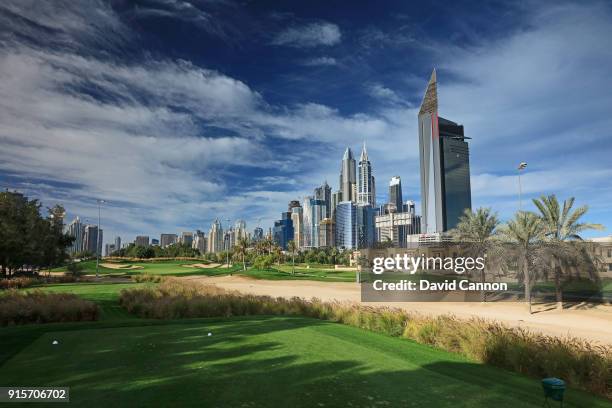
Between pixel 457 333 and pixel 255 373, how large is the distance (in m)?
8.52

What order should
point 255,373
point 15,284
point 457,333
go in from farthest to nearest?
point 15,284, point 457,333, point 255,373

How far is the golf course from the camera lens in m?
7.13

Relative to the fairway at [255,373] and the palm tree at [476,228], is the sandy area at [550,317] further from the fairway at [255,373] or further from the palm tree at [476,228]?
the fairway at [255,373]

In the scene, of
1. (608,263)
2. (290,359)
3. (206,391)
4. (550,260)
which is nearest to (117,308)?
(290,359)

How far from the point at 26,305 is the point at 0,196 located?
1416 inches

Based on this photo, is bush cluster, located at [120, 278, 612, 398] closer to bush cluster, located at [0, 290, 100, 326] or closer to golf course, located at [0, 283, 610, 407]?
golf course, located at [0, 283, 610, 407]

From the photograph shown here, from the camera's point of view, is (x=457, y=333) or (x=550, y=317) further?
(x=550, y=317)

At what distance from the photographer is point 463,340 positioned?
523 inches

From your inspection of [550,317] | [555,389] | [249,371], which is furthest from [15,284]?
[550,317]

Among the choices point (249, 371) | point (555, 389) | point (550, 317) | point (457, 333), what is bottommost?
point (550, 317)

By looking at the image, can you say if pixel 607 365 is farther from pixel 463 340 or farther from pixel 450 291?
pixel 450 291

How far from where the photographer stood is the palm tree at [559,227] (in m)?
33.4

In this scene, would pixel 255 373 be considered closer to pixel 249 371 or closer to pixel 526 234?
pixel 249 371

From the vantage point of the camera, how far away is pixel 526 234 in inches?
1377
